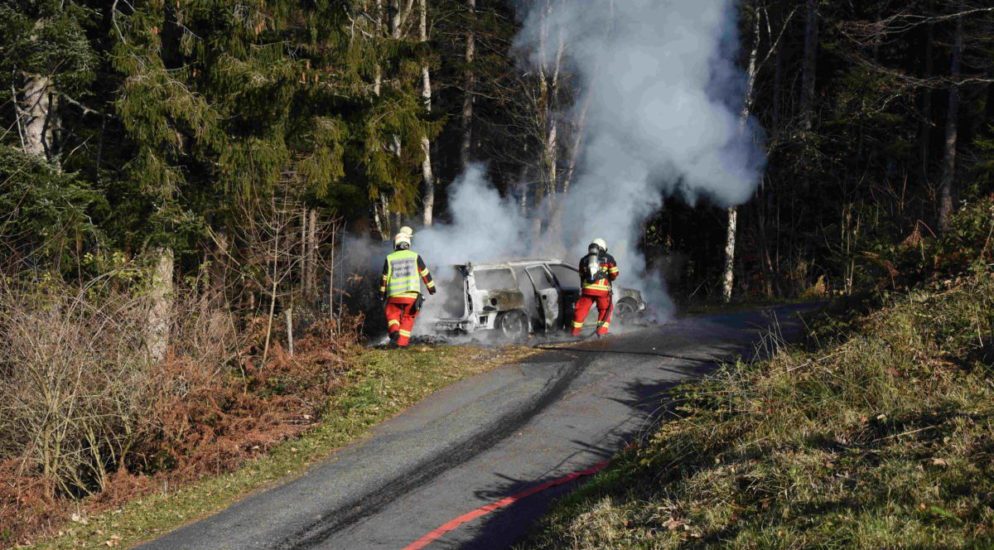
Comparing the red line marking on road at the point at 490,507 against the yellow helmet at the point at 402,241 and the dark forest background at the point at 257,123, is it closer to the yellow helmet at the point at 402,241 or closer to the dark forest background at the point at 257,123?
the dark forest background at the point at 257,123

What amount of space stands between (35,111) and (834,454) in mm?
15130

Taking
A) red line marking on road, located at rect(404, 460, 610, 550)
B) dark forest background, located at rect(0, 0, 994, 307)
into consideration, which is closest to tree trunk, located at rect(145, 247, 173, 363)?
dark forest background, located at rect(0, 0, 994, 307)

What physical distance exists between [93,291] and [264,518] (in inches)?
222

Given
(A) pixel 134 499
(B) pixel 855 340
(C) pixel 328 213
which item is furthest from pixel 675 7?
(A) pixel 134 499

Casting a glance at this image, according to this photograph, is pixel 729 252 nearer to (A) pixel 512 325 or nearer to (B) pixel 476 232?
(B) pixel 476 232

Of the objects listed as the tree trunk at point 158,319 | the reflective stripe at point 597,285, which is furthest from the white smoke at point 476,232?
the tree trunk at point 158,319

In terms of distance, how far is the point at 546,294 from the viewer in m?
16.2

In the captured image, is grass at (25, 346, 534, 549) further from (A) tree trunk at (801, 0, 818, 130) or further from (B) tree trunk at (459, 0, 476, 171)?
(A) tree trunk at (801, 0, 818, 130)

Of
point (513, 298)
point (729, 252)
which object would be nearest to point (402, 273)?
point (513, 298)

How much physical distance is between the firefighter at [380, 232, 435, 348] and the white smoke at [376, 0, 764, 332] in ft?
13.9

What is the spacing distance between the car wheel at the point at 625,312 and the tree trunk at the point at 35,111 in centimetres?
1066

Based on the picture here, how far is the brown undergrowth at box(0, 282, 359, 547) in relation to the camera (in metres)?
10.7

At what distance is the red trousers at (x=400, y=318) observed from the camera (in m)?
14.5

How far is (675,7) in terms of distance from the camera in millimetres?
20562
